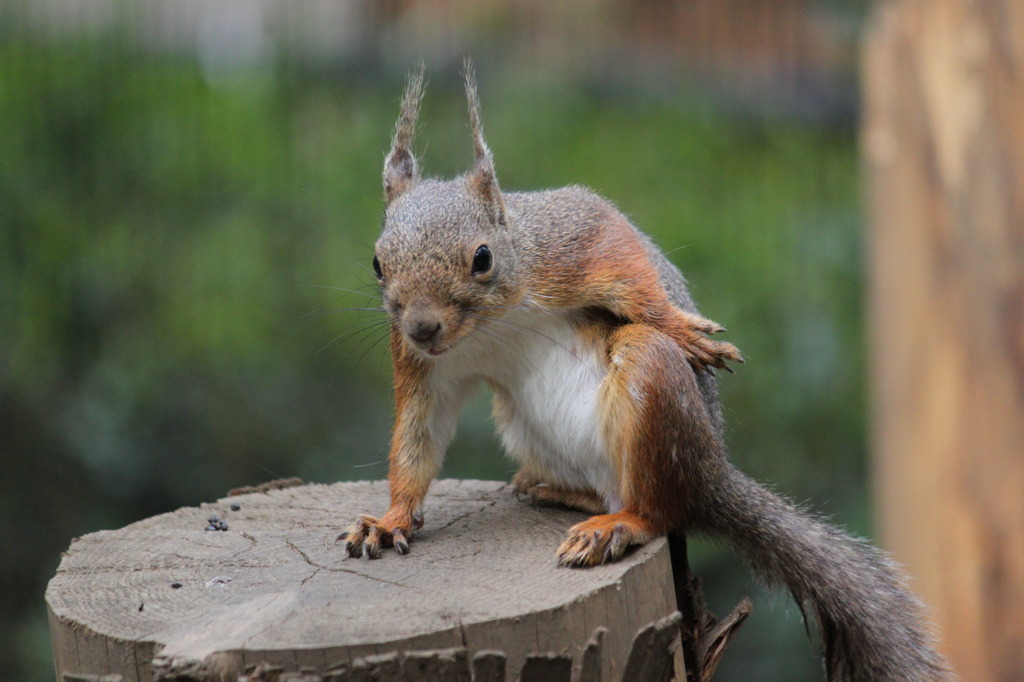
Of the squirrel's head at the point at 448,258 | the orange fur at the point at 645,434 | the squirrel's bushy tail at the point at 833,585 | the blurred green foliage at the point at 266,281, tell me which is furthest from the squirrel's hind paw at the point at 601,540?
the blurred green foliage at the point at 266,281

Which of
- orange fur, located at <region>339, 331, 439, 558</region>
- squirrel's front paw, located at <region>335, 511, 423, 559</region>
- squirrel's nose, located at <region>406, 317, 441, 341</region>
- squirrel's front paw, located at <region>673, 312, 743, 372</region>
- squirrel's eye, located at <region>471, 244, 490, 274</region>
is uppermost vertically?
squirrel's eye, located at <region>471, 244, 490, 274</region>

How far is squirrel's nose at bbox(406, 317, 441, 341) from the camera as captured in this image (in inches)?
77.4

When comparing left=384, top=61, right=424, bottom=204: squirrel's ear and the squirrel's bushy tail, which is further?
left=384, top=61, right=424, bottom=204: squirrel's ear

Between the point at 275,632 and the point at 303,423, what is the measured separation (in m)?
2.52

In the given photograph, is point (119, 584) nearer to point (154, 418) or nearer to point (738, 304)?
point (154, 418)

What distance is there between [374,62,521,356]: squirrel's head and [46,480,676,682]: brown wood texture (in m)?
0.40

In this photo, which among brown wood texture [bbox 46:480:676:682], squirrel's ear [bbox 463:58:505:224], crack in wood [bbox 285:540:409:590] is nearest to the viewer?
brown wood texture [bbox 46:480:676:682]

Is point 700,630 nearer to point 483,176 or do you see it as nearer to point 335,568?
point 335,568

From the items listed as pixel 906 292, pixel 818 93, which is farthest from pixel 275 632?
pixel 818 93

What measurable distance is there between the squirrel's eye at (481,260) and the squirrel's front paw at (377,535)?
49cm

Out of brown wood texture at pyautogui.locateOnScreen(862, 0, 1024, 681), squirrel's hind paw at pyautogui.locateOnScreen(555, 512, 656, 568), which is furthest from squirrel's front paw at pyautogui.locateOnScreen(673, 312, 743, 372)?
brown wood texture at pyautogui.locateOnScreen(862, 0, 1024, 681)

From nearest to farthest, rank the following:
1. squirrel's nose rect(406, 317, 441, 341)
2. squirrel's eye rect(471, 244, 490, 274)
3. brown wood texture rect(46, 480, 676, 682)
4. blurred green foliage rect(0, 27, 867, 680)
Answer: brown wood texture rect(46, 480, 676, 682) → squirrel's nose rect(406, 317, 441, 341) → squirrel's eye rect(471, 244, 490, 274) → blurred green foliage rect(0, 27, 867, 680)

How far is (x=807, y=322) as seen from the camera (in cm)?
441

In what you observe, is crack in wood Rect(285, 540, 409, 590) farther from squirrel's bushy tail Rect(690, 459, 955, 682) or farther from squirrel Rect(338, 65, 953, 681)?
squirrel's bushy tail Rect(690, 459, 955, 682)
